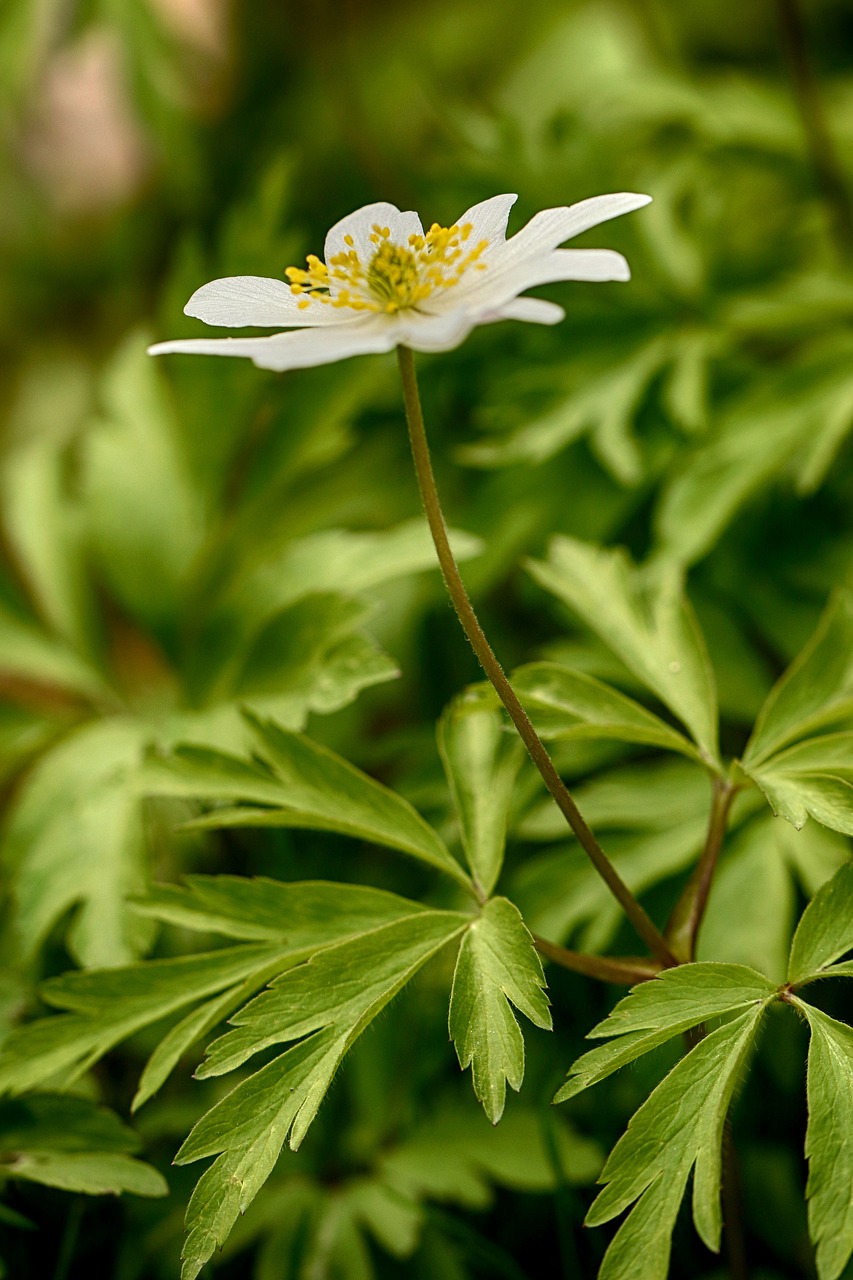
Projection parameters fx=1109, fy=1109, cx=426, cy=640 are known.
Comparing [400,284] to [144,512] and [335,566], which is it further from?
[144,512]

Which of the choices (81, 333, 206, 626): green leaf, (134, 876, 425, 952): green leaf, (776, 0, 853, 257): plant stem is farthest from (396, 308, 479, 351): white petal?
(776, 0, 853, 257): plant stem

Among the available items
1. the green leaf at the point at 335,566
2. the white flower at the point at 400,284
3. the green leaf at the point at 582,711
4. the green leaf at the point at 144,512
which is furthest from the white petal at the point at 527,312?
the green leaf at the point at 144,512

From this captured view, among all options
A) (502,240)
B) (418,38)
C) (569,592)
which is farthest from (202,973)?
(418,38)

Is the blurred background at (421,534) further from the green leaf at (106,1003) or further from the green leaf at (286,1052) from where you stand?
the green leaf at (286,1052)

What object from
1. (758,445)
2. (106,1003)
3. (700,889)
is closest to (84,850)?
(106,1003)

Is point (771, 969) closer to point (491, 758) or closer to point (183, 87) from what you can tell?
point (491, 758)

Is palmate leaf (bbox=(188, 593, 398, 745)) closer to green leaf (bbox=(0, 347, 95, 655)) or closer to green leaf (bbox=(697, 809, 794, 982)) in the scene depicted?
green leaf (bbox=(0, 347, 95, 655))
